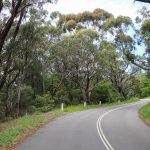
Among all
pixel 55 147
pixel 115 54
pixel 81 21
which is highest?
pixel 81 21

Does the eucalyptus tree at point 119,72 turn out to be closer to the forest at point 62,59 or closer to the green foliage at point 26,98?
the forest at point 62,59

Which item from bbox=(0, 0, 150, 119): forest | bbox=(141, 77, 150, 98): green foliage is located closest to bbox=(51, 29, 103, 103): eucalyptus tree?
bbox=(0, 0, 150, 119): forest

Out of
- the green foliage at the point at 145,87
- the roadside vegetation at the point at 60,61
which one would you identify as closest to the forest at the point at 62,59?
the roadside vegetation at the point at 60,61

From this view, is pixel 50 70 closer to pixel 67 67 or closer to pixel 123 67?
pixel 67 67

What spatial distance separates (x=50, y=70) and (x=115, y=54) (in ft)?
34.9

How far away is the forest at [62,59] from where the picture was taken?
35666 mm

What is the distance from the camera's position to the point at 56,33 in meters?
49.5

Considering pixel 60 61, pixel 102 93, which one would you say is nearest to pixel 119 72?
pixel 102 93

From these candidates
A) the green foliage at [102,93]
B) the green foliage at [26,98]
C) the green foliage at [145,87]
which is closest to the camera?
the green foliage at [26,98]

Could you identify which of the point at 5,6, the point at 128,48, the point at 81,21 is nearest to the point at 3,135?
the point at 5,6

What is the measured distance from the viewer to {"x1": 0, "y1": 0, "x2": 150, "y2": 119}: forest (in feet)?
117

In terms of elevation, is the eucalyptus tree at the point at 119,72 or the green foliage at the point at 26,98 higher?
the eucalyptus tree at the point at 119,72

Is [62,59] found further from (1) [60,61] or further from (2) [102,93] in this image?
(2) [102,93]

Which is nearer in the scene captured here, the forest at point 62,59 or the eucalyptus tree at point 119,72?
the forest at point 62,59
